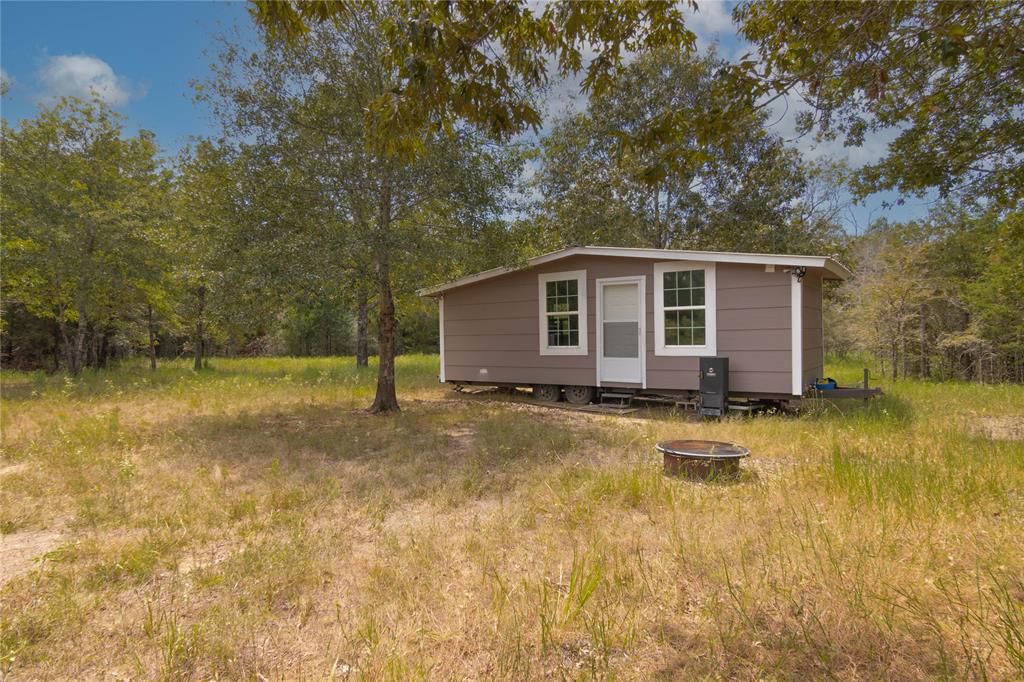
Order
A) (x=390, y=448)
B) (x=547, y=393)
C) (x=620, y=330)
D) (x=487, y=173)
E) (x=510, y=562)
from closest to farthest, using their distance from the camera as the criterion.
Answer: (x=510, y=562)
(x=390, y=448)
(x=487, y=173)
(x=620, y=330)
(x=547, y=393)

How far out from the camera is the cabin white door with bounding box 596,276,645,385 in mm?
8484

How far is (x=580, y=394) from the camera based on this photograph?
30.2 ft

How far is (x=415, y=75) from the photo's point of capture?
2582 millimetres

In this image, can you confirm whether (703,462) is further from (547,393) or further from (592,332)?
(547,393)

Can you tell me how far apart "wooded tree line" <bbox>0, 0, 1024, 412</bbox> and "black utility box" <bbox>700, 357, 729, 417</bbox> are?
3059 mm

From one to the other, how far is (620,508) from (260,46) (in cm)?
761

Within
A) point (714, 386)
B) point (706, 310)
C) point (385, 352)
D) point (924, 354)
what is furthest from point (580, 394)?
point (924, 354)

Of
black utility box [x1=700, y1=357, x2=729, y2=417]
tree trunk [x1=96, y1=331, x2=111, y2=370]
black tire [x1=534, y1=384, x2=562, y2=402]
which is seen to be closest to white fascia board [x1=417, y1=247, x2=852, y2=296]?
black utility box [x1=700, y1=357, x2=729, y2=417]

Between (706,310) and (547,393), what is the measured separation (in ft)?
11.3

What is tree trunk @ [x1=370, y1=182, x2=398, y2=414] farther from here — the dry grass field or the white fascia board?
the dry grass field

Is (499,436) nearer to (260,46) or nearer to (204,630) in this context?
(204,630)

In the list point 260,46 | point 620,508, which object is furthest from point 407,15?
point 260,46

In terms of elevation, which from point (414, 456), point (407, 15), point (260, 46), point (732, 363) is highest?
point (260, 46)

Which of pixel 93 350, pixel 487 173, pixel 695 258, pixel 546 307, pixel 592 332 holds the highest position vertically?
pixel 487 173
